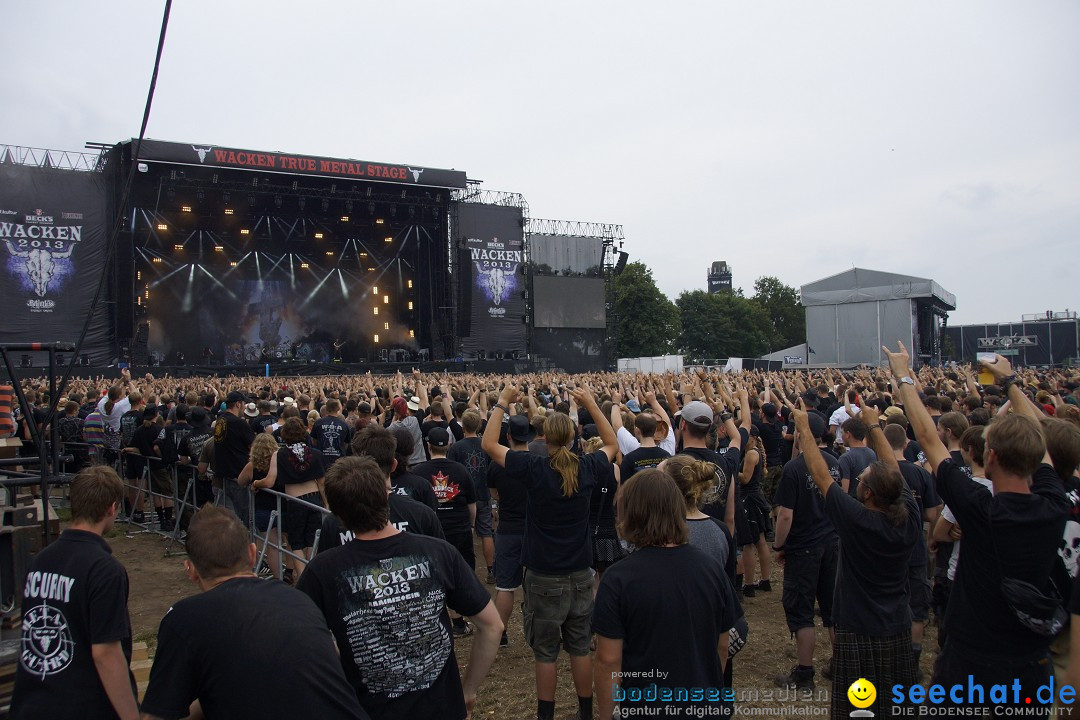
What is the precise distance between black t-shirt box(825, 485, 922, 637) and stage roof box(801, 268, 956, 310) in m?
40.7

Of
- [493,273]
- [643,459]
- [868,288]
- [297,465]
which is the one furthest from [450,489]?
[868,288]

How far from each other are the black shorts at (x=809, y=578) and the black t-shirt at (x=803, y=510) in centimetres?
6

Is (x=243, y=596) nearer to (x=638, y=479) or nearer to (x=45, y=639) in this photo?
(x=45, y=639)

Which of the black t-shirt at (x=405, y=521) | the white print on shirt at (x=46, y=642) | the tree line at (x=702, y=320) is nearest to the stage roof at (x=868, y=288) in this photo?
the tree line at (x=702, y=320)

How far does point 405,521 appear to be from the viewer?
3168 millimetres

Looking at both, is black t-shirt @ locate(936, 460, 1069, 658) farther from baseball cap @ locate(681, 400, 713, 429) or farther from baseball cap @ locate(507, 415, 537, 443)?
baseball cap @ locate(507, 415, 537, 443)

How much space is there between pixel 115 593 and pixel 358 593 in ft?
2.81

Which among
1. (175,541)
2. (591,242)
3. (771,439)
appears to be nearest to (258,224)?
(591,242)

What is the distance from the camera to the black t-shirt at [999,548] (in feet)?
8.71

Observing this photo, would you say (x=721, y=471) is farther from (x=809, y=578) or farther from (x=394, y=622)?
(x=394, y=622)

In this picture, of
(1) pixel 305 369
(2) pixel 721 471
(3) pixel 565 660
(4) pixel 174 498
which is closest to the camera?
(2) pixel 721 471

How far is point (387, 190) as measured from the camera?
27688 millimetres

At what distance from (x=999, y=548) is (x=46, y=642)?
11.3 ft

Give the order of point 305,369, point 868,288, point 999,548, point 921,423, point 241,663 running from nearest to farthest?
1. point 241,663
2. point 999,548
3. point 921,423
4. point 305,369
5. point 868,288
